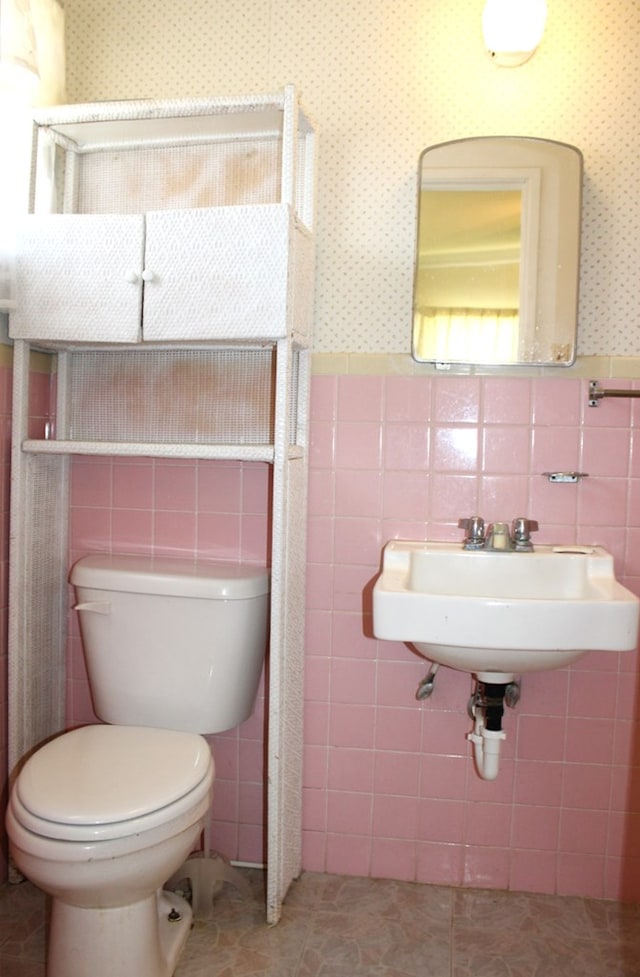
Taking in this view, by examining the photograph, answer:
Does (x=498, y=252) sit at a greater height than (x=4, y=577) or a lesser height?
greater

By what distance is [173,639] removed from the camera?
1720 mm

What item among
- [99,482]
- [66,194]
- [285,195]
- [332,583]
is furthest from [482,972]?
[66,194]

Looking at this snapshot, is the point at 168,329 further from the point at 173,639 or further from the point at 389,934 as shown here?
the point at 389,934

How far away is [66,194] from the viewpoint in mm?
1900

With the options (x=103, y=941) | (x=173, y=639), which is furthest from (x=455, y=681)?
(x=103, y=941)

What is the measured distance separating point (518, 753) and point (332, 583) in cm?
61

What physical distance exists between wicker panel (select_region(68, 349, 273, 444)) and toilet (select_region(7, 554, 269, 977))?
12.9 inches

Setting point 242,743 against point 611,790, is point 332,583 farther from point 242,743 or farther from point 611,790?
point 611,790

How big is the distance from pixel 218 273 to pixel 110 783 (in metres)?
1.03

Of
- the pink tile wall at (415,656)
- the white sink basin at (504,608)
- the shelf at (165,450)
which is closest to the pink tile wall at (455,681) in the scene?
the pink tile wall at (415,656)

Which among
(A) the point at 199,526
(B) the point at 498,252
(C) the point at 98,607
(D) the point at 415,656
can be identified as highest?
(B) the point at 498,252

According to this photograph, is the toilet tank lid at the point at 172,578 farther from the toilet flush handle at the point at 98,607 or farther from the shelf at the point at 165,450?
the shelf at the point at 165,450

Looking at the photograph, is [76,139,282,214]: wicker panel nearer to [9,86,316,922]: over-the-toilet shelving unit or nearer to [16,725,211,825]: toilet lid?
[9,86,316,922]: over-the-toilet shelving unit

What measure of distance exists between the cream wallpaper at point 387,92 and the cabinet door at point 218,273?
0.30 meters
